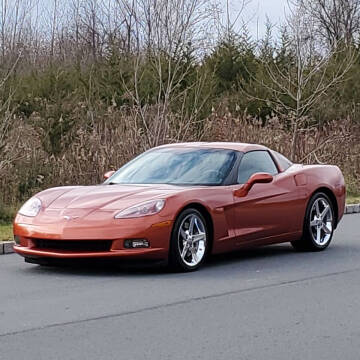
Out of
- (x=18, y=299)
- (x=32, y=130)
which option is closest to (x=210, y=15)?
(x=32, y=130)

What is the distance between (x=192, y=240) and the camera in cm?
1016

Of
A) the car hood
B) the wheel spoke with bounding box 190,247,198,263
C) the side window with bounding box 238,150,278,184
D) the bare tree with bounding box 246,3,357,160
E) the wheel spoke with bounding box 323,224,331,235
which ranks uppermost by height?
the bare tree with bounding box 246,3,357,160

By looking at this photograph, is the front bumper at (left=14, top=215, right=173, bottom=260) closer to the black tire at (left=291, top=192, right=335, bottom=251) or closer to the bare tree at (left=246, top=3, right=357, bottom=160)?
the black tire at (left=291, top=192, right=335, bottom=251)

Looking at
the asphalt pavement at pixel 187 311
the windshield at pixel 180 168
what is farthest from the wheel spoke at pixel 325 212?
the windshield at pixel 180 168

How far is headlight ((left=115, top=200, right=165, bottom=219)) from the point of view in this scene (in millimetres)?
9781

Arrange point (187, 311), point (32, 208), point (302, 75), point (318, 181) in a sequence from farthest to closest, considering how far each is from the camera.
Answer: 1. point (302, 75)
2. point (318, 181)
3. point (32, 208)
4. point (187, 311)

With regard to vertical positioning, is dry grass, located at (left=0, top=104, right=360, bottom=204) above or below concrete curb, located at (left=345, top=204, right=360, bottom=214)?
above

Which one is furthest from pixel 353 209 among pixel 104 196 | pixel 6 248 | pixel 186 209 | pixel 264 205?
pixel 104 196

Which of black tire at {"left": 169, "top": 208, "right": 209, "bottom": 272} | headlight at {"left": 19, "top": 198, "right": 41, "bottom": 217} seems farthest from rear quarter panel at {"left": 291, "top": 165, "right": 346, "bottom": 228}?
headlight at {"left": 19, "top": 198, "right": 41, "bottom": 217}

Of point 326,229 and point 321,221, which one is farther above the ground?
point 321,221

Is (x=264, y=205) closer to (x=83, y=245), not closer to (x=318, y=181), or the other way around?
(x=318, y=181)

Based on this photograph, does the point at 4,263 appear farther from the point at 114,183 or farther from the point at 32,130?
the point at 32,130

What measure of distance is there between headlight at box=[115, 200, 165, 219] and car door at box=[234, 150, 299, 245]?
119 cm

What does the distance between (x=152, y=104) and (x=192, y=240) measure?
12321 millimetres
